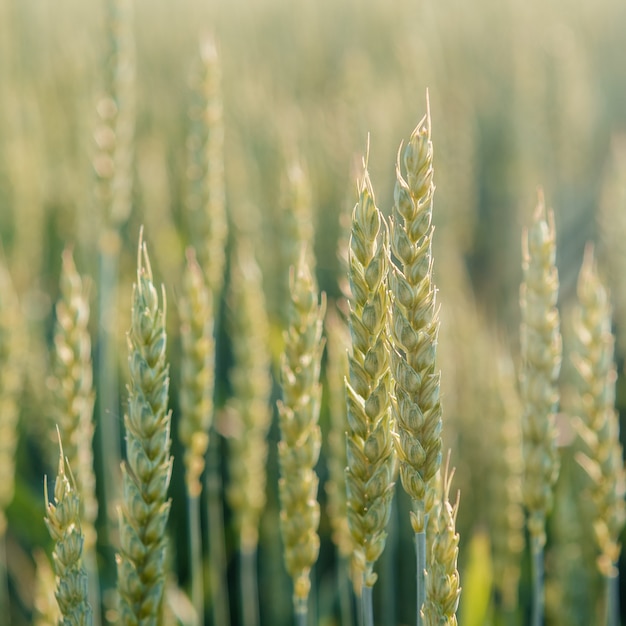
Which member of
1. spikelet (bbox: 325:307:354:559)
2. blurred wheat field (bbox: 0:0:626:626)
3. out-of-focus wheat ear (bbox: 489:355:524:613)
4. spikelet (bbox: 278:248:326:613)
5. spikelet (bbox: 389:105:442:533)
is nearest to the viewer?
spikelet (bbox: 389:105:442:533)

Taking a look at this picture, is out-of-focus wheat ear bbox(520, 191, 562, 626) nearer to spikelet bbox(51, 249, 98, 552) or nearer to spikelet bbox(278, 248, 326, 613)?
spikelet bbox(278, 248, 326, 613)

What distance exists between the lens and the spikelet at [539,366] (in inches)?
44.1

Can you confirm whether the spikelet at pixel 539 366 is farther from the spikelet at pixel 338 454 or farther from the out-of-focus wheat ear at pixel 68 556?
the out-of-focus wheat ear at pixel 68 556

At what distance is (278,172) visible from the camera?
300cm

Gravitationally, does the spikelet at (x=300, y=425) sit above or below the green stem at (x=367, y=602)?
above

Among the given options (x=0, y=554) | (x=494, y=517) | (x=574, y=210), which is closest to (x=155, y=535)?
(x=494, y=517)

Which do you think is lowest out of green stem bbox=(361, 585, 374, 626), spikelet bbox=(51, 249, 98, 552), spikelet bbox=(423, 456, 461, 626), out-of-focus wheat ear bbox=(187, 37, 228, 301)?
green stem bbox=(361, 585, 374, 626)

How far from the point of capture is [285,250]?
1.75m

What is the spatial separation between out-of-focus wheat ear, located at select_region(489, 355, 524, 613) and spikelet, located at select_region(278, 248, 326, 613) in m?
0.57

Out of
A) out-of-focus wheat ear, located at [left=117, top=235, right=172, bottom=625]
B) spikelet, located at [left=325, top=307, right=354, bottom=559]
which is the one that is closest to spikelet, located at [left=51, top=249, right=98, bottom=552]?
out-of-focus wheat ear, located at [left=117, top=235, right=172, bottom=625]

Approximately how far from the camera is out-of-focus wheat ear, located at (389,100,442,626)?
2.63 feet

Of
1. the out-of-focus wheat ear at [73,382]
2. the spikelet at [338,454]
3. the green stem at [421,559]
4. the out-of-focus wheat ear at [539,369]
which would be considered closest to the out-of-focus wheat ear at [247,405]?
the spikelet at [338,454]

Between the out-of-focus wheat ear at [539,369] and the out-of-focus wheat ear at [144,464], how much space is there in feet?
1.71

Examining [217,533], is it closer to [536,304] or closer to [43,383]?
[43,383]
